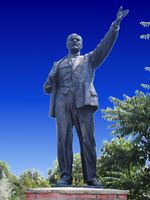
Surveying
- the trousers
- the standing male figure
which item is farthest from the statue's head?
the trousers

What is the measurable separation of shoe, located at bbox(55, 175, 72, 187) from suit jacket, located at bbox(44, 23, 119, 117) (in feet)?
3.80

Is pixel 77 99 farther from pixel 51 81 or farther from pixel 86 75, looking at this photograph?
pixel 51 81

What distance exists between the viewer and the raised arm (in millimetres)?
7754

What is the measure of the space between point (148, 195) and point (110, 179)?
5.97 feet

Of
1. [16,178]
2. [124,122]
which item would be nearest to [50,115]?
[124,122]

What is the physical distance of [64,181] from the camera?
24.5 feet

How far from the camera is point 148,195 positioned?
773 inches

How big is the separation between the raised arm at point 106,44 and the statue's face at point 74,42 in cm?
28

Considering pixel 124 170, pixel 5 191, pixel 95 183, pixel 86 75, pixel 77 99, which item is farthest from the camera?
pixel 5 191

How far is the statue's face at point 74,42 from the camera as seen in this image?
8203 mm

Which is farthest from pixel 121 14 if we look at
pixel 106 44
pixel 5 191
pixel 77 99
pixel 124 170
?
pixel 5 191

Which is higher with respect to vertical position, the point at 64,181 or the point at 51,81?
the point at 51,81

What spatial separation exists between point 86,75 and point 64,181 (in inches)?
73.1

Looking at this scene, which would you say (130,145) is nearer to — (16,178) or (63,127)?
(63,127)
